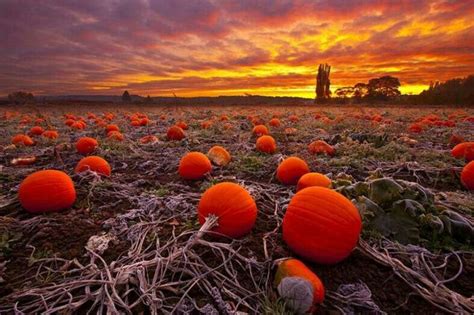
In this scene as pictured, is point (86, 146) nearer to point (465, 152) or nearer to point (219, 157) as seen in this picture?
point (219, 157)

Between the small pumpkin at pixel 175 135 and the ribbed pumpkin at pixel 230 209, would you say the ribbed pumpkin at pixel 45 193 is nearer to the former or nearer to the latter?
the ribbed pumpkin at pixel 230 209

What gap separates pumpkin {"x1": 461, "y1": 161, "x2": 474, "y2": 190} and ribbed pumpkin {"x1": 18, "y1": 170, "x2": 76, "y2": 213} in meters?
4.98

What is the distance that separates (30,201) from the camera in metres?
3.32

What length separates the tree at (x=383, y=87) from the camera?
157 feet

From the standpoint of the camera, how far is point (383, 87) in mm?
48688

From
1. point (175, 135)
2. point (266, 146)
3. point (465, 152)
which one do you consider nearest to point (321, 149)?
point (266, 146)

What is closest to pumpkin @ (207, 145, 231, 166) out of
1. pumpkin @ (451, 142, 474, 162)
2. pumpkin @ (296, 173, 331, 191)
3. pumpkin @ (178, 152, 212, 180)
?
pumpkin @ (178, 152, 212, 180)

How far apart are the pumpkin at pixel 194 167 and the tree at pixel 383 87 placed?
48.4m

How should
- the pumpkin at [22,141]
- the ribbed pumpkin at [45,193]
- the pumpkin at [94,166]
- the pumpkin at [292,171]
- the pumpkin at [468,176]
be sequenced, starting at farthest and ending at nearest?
the pumpkin at [22,141]
the pumpkin at [94,166]
the pumpkin at [292,171]
the pumpkin at [468,176]
the ribbed pumpkin at [45,193]

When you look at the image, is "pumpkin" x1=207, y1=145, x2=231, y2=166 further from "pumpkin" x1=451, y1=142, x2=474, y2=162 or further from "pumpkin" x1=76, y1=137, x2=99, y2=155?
"pumpkin" x1=451, y1=142, x2=474, y2=162

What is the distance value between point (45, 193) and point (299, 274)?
283cm

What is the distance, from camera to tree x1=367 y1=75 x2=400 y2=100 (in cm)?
4775

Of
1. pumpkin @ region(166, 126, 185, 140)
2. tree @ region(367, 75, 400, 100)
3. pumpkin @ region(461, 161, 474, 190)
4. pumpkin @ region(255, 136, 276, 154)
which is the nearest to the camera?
pumpkin @ region(461, 161, 474, 190)

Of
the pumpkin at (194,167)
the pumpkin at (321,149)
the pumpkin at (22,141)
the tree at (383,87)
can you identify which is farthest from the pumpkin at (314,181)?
the tree at (383,87)
